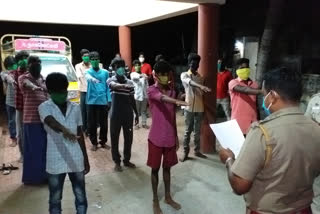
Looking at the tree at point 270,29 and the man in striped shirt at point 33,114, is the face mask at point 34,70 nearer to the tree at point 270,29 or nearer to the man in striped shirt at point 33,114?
the man in striped shirt at point 33,114

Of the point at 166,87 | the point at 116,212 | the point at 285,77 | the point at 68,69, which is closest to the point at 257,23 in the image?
the point at 68,69

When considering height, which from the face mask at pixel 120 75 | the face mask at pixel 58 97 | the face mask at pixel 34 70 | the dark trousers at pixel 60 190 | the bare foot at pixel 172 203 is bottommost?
the bare foot at pixel 172 203

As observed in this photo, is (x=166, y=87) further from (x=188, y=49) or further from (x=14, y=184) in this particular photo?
(x=188, y=49)

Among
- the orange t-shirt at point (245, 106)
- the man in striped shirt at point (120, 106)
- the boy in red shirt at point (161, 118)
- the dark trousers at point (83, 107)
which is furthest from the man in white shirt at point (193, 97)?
the dark trousers at point (83, 107)

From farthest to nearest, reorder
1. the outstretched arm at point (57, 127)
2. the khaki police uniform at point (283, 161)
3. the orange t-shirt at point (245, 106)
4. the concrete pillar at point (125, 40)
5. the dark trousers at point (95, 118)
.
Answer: the concrete pillar at point (125, 40) → the dark trousers at point (95, 118) → the orange t-shirt at point (245, 106) → the outstretched arm at point (57, 127) → the khaki police uniform at point (283, 161)

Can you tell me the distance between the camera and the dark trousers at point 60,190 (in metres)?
2.71

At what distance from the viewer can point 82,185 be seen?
Answer: 282 centimetres

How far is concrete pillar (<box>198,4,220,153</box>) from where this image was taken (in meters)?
5.14

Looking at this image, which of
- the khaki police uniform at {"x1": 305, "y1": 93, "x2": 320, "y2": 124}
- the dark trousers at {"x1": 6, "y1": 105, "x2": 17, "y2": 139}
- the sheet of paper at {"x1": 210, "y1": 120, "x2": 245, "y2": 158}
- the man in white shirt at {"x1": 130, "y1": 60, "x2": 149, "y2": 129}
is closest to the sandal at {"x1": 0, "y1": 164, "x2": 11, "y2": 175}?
the dark trousers at {"x1": 6, "y1": 105, "x2": 17, "y2": 139}

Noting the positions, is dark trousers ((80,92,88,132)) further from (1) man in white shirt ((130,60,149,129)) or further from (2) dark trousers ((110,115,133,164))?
(2) dark trousers ((110,115,133,164))

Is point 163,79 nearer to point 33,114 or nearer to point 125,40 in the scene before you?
point 33,114

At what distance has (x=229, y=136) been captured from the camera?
2072mm

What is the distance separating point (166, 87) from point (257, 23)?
7.34 m

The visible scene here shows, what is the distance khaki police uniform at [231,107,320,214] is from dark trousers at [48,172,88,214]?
171 centimetres
